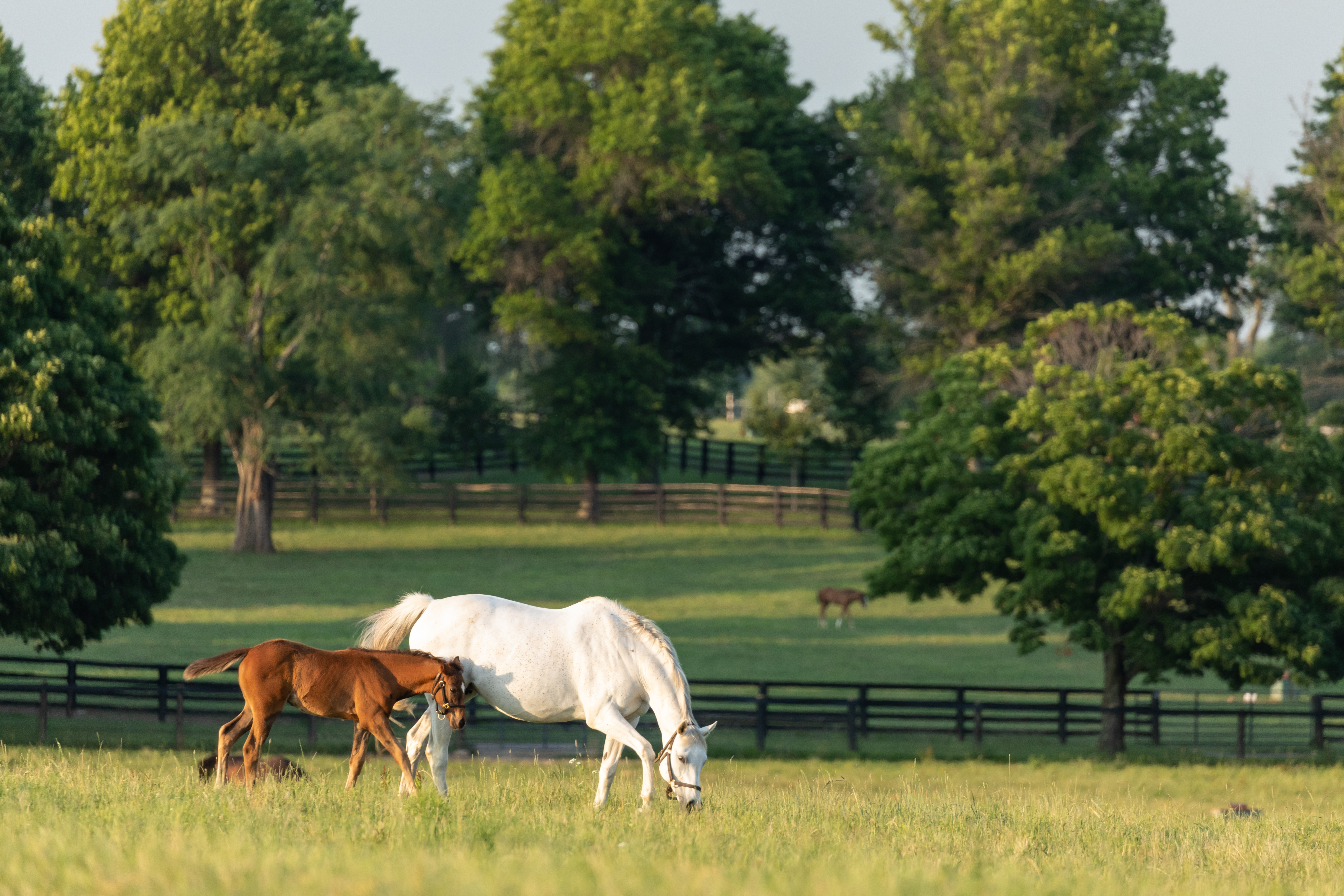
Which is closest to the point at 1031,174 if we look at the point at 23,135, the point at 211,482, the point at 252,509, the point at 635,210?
the point at 635,210

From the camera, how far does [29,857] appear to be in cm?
647

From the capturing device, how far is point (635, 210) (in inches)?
2053

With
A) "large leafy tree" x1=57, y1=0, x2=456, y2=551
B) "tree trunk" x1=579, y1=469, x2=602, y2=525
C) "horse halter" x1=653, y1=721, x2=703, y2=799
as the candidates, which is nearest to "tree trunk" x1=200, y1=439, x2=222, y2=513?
"large leafy tree" x1=57, y1=0, x2=456, y2=551

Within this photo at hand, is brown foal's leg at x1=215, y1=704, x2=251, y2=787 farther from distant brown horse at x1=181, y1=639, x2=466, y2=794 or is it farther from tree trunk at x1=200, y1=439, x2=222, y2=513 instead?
tree trunk at x1=200, y1=439, x2=222, y2=513

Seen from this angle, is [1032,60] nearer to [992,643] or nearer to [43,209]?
[992,643]

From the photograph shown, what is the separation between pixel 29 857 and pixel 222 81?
4330 cm

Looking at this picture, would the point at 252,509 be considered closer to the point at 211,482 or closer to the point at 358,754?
the point at 211,482

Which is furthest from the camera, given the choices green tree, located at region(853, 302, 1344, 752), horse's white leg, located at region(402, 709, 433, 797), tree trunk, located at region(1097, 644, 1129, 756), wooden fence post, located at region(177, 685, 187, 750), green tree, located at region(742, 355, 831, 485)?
green tree, located at region(742, 355, 831, 485)

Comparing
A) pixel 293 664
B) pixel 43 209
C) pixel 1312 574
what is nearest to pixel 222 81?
pixel 43 209

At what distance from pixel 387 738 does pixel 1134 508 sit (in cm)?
1736

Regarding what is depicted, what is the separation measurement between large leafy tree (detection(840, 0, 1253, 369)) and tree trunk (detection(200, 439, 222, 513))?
78.6ft

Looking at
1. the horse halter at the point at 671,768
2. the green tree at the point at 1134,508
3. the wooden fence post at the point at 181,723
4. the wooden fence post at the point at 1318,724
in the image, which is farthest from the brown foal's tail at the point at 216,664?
the wooden fence post at the point at 1318,724

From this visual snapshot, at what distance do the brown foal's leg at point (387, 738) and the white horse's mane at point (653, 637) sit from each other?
69.9 inches

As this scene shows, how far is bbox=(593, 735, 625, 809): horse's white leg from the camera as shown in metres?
10.6
